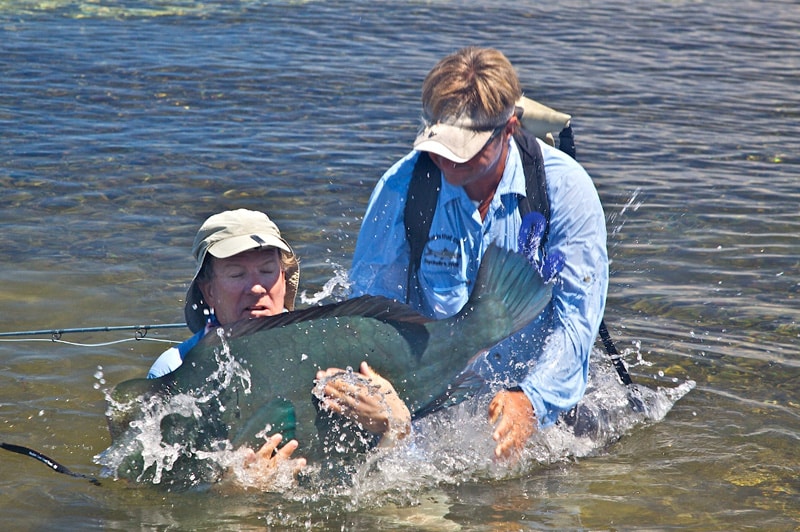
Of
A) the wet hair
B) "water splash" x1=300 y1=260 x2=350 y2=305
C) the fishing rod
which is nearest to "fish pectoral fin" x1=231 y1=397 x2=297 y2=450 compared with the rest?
the wet hair

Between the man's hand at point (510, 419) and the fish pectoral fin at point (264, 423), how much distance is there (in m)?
0.94

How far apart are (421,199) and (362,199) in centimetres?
462

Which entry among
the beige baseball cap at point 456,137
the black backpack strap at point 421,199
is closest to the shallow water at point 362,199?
the black backpack strap at point 421,199

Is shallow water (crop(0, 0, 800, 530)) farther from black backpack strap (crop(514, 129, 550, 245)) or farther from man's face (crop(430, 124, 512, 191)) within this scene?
man's face (crop(430, 124, 512, 191))

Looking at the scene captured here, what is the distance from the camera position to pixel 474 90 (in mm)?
4672

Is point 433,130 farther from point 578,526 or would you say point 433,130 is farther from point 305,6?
point 305,6

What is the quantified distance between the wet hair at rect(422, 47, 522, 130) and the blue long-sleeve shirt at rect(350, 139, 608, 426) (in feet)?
1.14

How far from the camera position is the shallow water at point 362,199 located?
5008 mm

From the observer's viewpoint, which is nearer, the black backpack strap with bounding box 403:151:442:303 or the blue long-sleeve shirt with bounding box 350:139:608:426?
the blue long-sleeve shirt with bounding box 350:139:608:426

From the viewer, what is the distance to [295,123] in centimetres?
1212

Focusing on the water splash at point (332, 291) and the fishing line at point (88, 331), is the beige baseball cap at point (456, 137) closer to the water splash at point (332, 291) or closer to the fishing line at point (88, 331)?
the fishing line at point (88, 331)

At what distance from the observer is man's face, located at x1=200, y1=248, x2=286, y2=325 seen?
4625mm

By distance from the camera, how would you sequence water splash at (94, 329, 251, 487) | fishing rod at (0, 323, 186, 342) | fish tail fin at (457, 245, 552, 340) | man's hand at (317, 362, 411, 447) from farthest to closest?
fishing rod at (0, 323, 186, 342) → fish tail fin at (457, 245, 552, 340) → man's hand at (317, 362, 411, 447) → water splash at (94, 329, 251, 487)

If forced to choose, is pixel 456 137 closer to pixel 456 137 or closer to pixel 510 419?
pixel 456 137
